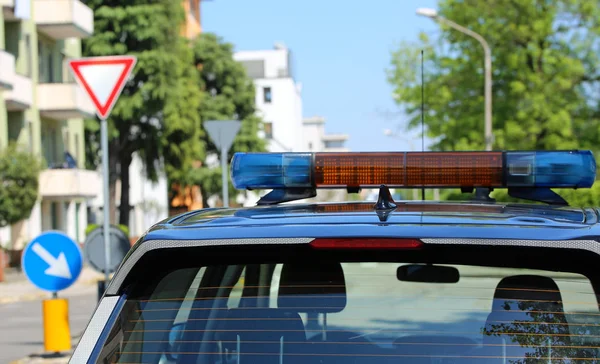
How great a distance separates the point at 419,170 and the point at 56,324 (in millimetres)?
8774

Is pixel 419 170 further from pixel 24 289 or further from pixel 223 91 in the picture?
pixel 223 91

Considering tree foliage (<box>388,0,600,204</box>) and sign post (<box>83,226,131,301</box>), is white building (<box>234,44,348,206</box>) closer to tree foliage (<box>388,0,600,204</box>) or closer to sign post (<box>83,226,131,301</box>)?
tree foliage (<box>388,0,600,204</box>)

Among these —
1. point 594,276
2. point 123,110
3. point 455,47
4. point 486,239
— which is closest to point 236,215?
point 486,239

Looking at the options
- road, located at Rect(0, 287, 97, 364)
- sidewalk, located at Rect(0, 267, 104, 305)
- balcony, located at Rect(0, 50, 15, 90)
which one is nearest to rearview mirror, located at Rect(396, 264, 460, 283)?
road, located at Rect(0, 287, 97, 364)

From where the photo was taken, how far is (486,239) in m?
2.78

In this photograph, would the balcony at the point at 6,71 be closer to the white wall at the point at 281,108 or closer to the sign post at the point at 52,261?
the sign post at the point at 52,261

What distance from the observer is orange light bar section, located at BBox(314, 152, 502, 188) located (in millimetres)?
3988

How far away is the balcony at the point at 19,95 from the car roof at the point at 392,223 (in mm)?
35618

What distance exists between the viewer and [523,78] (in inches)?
1528

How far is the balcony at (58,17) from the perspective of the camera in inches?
1693

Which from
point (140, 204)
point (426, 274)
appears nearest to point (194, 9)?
point (140, 204)

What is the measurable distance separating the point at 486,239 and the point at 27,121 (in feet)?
131

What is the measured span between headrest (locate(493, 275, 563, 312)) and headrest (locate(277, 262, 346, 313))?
40 centimetres

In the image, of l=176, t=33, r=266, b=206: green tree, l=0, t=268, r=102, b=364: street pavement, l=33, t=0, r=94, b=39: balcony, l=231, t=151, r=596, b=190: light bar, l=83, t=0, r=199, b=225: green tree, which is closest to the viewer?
l=231, t=151, r=596, b=190: light bar
